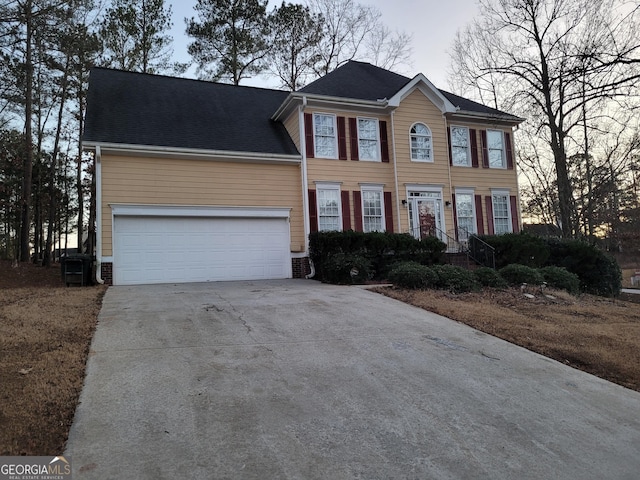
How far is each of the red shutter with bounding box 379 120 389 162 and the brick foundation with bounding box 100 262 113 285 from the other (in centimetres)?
940

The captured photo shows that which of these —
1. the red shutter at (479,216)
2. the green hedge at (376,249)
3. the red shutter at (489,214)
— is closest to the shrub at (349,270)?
the green hedge at (376,249)

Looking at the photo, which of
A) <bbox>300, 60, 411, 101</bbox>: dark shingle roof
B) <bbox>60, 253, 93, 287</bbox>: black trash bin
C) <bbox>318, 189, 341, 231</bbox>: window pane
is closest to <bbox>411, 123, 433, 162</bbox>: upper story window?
<bbox>300, 60, 411, 101</bbox>: dark shingle roof

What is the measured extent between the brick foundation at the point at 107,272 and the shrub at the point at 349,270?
598 cm

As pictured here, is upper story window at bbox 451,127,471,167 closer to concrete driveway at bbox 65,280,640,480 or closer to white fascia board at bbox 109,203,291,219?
white fascia board at bbox 109,203,291,219

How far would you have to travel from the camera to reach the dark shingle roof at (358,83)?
48.8ft

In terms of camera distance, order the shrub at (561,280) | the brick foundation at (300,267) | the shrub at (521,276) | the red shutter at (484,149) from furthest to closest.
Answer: the red shutter at (484,149)
the brick foundation at (300,267)
the shrub at (561,280)
the shrub at (521,276)

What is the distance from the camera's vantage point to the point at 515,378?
4844mm

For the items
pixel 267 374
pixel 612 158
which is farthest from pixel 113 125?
pixel 612 158

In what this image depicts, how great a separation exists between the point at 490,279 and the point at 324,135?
7.17 m

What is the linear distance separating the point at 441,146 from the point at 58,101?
17.9 meters

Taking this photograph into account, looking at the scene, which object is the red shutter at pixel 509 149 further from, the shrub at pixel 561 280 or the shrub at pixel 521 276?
the shrub at pixel 521 276

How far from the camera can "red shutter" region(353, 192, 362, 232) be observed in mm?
14562

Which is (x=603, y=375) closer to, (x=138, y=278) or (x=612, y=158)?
(x=138, y=278)

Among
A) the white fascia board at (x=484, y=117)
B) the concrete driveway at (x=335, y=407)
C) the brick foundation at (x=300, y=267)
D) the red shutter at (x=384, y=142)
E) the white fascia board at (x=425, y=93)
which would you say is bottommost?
the concrete driveway at (x=335, y=407)
